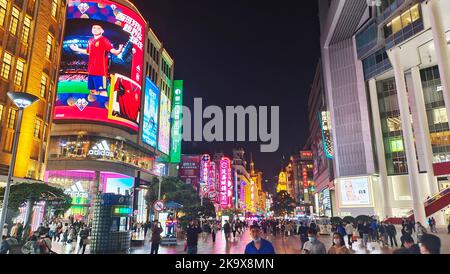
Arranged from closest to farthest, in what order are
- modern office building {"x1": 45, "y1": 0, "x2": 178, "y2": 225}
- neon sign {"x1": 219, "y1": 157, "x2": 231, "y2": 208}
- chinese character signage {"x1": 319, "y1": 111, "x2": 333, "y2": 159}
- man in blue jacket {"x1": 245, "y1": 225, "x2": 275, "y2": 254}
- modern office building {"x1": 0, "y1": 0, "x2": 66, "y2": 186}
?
man in blue jacket {"x1": 245, "y1": 225, "x2": 275, "y2": 254}
modern office building {"x1": 0, "y1": 0, "x2": 66, "y2": 186}
modern office building {"x1": 45, "y1": 0, "x2": 178, "y2": 225}
chinese character signage {"x1": 319, "y1": 111, "x2": 333, "y2": 159}
neon sign {"x1": 219, "y1": 157, "x2": 231, "y2": 208}

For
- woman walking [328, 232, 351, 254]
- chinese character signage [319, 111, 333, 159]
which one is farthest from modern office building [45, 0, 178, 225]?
woman walking [328, 232, 351, 254]

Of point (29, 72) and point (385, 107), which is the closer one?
point (29, 72)

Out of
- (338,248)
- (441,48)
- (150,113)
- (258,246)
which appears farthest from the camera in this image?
(150,113)

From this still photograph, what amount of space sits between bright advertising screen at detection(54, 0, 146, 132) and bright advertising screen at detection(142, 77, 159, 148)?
3.83 meters

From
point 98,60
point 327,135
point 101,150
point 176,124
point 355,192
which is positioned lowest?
point 355,192

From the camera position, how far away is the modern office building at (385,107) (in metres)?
37.3

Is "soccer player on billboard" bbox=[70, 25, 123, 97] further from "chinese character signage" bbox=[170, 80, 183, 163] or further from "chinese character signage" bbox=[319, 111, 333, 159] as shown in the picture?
"chinese character signage" bbox=[319, 111, 333, 159]

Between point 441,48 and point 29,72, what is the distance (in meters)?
37.4

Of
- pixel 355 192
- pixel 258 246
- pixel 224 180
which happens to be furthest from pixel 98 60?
pixel 224 180

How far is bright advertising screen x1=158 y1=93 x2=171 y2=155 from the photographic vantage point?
199 ft

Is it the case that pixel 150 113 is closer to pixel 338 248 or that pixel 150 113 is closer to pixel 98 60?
pixel 98 60

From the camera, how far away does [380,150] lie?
157 feet
